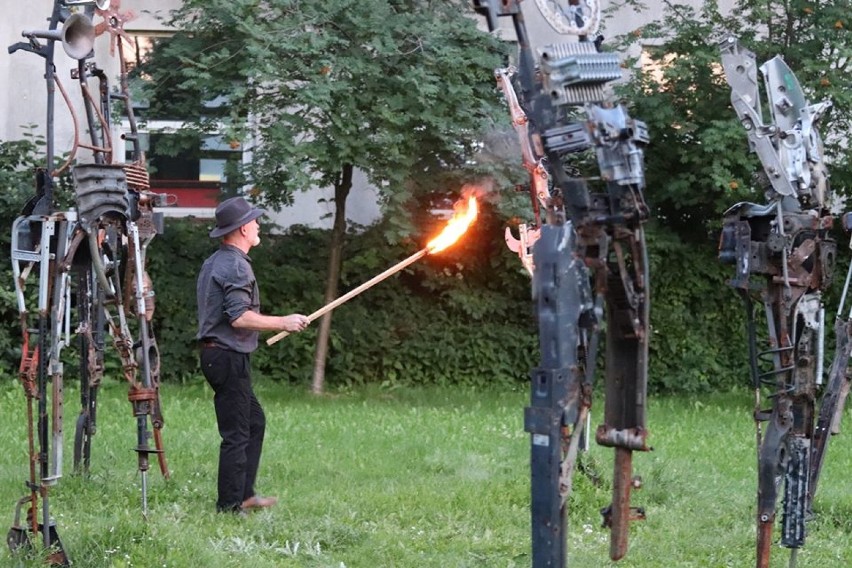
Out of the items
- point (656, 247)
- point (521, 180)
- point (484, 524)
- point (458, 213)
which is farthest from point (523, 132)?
point (656, 247)

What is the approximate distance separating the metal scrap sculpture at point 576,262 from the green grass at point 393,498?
2.38 meters

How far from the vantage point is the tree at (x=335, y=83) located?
11812 mm

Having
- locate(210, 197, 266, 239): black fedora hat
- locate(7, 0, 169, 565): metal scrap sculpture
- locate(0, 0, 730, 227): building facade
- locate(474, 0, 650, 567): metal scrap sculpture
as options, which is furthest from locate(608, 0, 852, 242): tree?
locate(474, 0, 650, 567): metal scrap sculpture

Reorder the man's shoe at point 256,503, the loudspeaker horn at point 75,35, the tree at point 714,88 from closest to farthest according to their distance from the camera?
the loudspeaker horn at point 75,35, the man's shoe at point 256,503, the tree at point 714,88

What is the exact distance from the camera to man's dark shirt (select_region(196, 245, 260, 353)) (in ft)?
22.6

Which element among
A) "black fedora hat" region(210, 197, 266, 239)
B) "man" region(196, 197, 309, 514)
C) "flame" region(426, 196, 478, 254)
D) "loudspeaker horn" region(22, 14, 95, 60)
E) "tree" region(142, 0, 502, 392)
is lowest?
"man" region(196, 197, 309, 514)

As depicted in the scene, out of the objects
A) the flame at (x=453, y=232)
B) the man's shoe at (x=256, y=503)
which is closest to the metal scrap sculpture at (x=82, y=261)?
the man's shoe at (x=256, y=503)

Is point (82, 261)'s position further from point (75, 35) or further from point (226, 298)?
point (75, 35)

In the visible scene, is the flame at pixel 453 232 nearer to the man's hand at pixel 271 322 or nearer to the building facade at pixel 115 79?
the man's hand at pixel 271 322

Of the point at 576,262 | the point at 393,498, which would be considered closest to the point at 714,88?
the point at 393,498

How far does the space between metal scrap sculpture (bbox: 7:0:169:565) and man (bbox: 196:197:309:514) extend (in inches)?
15.4

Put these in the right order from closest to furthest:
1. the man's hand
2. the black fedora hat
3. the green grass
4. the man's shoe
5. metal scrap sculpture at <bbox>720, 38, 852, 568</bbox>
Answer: metal scrap sculpture at <bbox>720, 38, 852, 568</bbox> → the green grass → the man's hand → the black fedora hat → the man's shoe

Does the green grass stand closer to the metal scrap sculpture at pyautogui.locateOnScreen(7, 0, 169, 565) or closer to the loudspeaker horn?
the metal scrap sculpture at pyautogui.locateOnScreen(7, 0, 169, 565)

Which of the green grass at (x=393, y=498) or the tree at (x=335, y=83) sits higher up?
the tree at (x=335, y=83)
